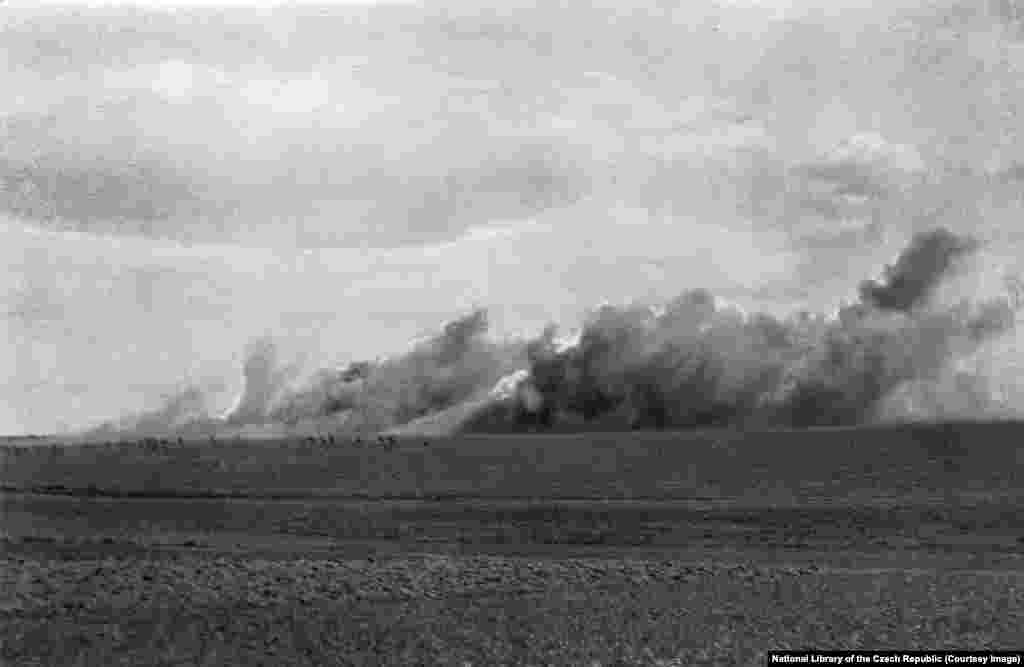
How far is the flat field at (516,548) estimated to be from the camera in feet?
55.4

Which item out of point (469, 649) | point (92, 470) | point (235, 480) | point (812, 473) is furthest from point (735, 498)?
point (469, 649)

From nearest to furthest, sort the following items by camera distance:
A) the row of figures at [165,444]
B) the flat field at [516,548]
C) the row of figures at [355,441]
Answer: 1. the flat field at [516,548]
2. the row of figures at [165,444]
3. the row of figures at [355,441]

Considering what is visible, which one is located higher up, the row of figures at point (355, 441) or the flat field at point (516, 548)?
the row of figures at point (355, 441)

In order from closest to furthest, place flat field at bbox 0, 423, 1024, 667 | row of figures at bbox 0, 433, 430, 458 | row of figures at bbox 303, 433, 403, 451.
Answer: flat field at bbox 0, 423, 1024, 667, row of figures at bbox 0, 433, 430, 458, row of figures at bbox 303, 433, 403, 451

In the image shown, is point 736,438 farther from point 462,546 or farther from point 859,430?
point 462,546

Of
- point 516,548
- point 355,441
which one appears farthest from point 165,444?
point 516,548

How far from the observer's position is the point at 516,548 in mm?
27203

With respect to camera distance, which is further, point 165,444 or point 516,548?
point 165,444

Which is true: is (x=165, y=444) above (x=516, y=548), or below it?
above

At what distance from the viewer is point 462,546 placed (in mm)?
27734

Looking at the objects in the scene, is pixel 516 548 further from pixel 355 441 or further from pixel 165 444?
pixel 355 441

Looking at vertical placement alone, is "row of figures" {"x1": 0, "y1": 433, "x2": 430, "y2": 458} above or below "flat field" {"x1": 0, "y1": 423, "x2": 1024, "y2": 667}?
above

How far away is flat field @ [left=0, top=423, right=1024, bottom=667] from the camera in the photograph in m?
16.9

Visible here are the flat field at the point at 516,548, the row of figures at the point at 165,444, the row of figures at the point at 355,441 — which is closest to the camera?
the flat field at the point at 516,548
